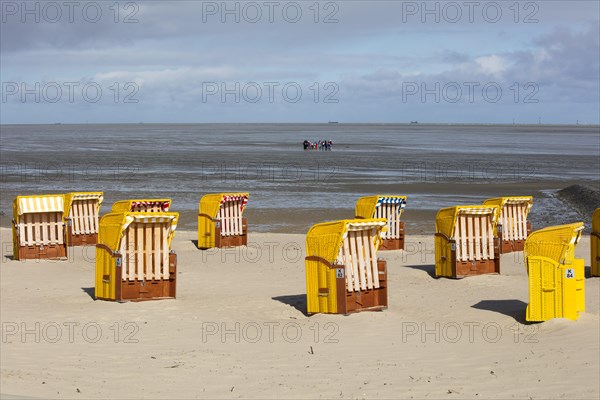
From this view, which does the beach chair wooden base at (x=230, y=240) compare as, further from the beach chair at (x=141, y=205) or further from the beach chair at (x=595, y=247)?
the beach chair at (x=595, y=247)

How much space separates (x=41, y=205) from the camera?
18500mm

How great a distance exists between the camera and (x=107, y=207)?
32.0m

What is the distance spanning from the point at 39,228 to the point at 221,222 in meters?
4.02

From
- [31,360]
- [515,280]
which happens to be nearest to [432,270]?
[515,280]

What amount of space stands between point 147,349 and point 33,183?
116 feet

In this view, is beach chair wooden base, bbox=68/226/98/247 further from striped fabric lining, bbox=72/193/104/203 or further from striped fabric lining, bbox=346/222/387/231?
striped fabric lining, bbox=346/222/387/231

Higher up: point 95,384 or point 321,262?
point 321,262

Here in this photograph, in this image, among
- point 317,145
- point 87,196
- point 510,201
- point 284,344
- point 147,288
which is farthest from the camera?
point 317,145

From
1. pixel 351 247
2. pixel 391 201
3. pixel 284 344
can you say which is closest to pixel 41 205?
pixel 391 201

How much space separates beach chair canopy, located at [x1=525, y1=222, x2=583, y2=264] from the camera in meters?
12.4

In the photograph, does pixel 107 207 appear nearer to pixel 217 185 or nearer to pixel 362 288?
pixel 217 185

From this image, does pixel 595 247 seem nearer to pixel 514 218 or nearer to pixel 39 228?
pixel 514 218

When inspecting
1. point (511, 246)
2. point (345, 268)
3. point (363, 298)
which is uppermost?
point (345, 268)

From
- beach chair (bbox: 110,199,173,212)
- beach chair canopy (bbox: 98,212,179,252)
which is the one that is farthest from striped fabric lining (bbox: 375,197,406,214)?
beach chair canopy (bbox: 98,212,179,252)
